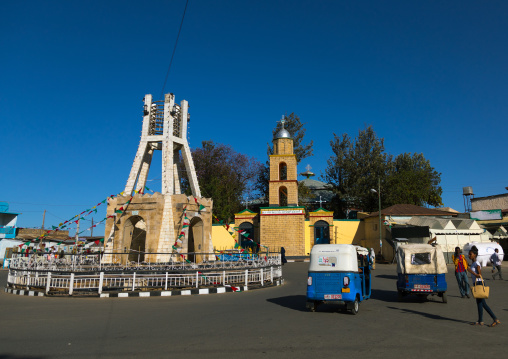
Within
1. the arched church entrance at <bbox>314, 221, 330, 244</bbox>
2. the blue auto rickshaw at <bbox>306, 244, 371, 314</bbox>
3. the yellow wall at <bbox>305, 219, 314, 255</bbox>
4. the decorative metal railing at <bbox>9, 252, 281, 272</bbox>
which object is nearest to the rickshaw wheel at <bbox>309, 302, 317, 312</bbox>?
the blue auto rickshaw at <bbox>306, 244, 371, 314</bbox>

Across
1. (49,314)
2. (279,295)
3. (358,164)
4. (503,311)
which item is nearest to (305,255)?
(358,164)

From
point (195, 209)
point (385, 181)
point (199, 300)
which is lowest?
point (199, 300)

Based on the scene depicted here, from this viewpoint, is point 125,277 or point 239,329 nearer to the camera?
point 239,329

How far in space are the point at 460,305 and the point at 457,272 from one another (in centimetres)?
188

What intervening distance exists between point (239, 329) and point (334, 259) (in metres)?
3.44

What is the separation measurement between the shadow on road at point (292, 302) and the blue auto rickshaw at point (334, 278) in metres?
0.67

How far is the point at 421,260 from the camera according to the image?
36.6 ft

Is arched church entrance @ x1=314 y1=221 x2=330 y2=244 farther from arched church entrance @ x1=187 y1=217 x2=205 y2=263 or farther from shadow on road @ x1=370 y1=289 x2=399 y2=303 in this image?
shadow on road @ x1=370 y1=289 x2=399 y2=303

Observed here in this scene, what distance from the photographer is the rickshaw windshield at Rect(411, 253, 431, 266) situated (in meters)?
11.1

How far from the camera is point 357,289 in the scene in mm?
9062

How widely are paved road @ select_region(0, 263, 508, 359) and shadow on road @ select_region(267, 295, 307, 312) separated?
0.10 ft

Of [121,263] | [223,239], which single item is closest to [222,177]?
[223,239]

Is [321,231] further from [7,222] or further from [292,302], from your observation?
[7,222]

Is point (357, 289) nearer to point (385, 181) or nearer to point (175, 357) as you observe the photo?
point (175, 357)
